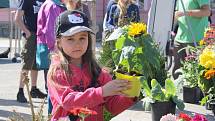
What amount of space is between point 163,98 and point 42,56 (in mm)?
2763

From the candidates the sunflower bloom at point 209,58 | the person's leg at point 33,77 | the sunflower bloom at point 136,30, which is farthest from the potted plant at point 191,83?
the person's leg at point 33,77

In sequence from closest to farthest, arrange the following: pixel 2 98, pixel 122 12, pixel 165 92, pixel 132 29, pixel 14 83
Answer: pixel 132 29 < pixel 165 92 < pixel 122 12 < pixel 2 98 < pixel 14 83

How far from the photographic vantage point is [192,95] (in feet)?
13.1

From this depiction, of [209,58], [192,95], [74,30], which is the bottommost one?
[192,95]

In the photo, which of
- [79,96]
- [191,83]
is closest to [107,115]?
[79,96]

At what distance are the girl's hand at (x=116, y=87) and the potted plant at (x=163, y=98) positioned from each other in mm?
933

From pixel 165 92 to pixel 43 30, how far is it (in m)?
2.50

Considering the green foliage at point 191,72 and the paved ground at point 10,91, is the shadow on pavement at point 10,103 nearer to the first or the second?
the paved ground at point 10,91

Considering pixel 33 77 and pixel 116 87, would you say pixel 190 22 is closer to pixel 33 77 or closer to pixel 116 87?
pixel 33 77

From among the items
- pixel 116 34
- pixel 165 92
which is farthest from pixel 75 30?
pixel 165 92

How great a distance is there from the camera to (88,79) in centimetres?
246

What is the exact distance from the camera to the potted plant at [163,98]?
3.09 m

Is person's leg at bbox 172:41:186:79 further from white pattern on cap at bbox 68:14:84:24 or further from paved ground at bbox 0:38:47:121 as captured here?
white pattern on cap at bbox 68:14:84:24

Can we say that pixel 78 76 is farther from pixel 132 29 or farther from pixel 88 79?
pixel 132 29
